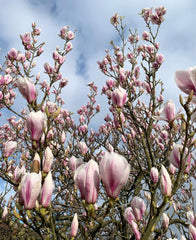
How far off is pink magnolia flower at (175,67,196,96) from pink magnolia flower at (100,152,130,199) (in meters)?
0.54

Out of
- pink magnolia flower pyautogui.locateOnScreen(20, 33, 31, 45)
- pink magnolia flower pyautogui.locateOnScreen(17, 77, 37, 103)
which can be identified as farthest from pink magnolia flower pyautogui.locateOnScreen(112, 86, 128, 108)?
pink magnolia flower pyautogui.locateOnScreen(20, 33, 31, 45)

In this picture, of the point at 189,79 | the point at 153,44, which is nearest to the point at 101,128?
the point at 153,44

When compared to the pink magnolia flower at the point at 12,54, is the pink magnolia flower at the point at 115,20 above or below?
above

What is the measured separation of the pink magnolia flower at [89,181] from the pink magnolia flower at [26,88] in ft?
2.84

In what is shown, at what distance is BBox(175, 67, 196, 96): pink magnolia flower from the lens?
117 centimetres

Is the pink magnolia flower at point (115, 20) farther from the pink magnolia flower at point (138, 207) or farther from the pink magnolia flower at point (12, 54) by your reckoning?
the pink magnolia flower at point (138, 207)

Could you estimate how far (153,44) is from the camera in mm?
4730

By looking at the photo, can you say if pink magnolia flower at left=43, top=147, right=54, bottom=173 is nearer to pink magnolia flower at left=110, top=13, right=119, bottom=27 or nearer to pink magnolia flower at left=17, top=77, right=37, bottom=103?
pink magnolia flower at left=17, top=77, right=37, bottom=103

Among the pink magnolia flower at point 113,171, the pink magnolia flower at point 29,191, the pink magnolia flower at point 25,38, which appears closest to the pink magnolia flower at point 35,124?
the pink magnolia flower at point 29,191

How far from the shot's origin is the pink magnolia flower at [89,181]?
1.08m

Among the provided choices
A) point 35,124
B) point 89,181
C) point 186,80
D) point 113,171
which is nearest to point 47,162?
point 35,124

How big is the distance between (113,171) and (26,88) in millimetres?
1033

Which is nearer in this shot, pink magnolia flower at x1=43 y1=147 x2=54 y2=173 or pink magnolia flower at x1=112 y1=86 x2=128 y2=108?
pink magnolia flower at x1=43 y1=147 x2=54 y2=173

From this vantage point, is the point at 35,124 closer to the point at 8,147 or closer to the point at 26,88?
the point at 26,88
